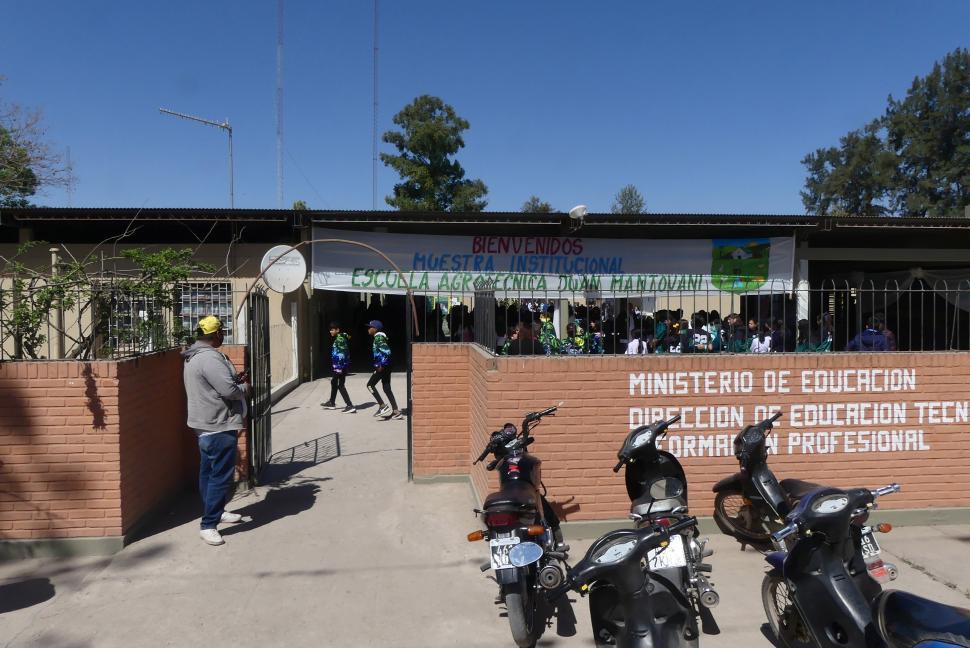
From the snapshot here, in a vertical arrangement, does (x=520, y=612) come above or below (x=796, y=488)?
below

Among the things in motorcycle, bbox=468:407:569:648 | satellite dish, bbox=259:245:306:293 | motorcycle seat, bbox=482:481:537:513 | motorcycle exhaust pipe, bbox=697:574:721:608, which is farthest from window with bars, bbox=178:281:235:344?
motorcycle exhaust pipe, bbox=697:574:721:608

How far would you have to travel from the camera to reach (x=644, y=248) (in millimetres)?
13938

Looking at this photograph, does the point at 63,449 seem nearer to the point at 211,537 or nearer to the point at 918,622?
the point at 211,537

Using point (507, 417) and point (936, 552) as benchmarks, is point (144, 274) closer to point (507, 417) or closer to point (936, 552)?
point (507, 417)

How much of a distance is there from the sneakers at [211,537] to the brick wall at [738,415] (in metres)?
2.20

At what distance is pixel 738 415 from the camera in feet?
17.9

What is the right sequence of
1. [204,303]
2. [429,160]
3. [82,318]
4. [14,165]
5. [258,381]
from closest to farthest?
1. [82,318]
2. [258,381]
3. [204,303]
4. [14,165]
5. [429,160]

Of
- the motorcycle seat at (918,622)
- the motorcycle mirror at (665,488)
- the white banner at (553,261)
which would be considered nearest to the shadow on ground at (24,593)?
the motorcycle mirror at (665,488)

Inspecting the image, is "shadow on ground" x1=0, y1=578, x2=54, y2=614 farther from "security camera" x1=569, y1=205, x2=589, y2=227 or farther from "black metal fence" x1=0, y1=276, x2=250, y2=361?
"security camera" x1=569, y1=205, x2=589, y2=227

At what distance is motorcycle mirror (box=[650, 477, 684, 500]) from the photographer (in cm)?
456

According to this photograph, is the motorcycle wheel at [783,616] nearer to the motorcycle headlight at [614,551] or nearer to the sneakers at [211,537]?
the motorcycle headlight at [614,551]

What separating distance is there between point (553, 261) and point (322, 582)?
399 inches

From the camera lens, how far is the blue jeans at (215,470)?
5.30m

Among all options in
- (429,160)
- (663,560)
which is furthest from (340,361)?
(429,160)
